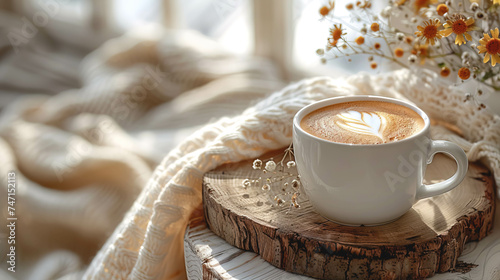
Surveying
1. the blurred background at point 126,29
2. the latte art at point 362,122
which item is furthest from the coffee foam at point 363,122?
the blurred background at point 126,29

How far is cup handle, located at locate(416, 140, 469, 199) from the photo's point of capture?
2.10ft

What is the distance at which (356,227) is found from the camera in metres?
0.66

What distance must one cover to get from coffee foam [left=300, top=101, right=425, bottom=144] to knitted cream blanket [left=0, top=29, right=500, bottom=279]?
0.11 metres

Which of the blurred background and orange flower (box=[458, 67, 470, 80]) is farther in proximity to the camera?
the blurred background

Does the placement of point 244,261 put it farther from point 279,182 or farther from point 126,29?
point 126,29

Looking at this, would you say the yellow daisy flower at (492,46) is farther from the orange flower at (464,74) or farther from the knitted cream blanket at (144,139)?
the knitted cream blanket at (144,139)

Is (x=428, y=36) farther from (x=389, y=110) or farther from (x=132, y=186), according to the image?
(x=132, y=186)

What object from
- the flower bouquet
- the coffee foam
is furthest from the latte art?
the flower bouquet

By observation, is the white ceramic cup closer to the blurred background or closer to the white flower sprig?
the white flower sprig

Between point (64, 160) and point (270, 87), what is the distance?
56 cm

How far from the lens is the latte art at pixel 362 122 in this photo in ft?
2.13

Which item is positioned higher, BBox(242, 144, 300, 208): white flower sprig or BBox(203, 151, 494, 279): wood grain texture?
BBox(242, 144, 300, 208): white flower sprig

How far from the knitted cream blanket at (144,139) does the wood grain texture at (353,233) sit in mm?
67

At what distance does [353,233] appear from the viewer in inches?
25.3
